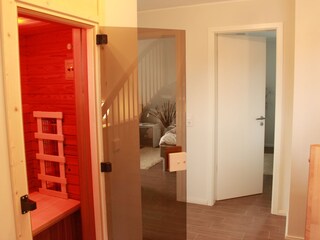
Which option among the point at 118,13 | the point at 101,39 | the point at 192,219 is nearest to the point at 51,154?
the point at 101,39

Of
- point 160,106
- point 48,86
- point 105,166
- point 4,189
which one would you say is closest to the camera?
point 4,189

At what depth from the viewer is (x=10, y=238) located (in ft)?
4.71

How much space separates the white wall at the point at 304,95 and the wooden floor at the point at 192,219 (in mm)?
513

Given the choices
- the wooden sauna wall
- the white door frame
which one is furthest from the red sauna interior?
the white door frame

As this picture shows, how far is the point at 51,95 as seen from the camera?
9.26 ft

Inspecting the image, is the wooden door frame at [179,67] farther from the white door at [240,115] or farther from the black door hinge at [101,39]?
the white door at [240,115]

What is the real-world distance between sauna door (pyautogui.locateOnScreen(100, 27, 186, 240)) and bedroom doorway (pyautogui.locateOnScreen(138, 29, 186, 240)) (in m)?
0.03

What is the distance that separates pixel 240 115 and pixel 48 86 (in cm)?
242

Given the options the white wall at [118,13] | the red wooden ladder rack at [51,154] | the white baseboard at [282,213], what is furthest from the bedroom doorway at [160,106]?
the white baseboard at [282,213]

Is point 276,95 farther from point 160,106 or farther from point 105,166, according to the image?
point 105,166

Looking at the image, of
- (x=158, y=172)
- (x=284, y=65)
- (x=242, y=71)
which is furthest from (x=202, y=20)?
(x=158, y=172)

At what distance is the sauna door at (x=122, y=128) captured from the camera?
2119mm

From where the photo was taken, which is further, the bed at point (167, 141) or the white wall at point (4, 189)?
the bed at point (167, 141)

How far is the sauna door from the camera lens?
2.12 metres
